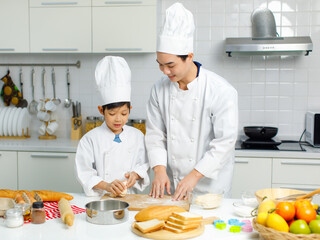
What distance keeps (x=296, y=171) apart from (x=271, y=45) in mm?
948

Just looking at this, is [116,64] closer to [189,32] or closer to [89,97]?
[189,32]

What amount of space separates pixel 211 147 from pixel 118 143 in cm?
49

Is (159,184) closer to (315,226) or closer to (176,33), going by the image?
(176,33)

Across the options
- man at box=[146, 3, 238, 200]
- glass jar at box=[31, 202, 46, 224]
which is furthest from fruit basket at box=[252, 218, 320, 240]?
glass jar at box=[31, 202, 46, 224]

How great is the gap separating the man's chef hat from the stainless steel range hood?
125 cm

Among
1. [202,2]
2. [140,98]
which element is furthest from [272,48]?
[140,98]

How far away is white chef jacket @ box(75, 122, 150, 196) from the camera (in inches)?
80.7

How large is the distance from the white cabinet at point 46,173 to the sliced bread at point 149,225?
73.9 inches

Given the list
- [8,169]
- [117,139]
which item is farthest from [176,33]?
[8,169]

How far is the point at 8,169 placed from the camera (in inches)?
128

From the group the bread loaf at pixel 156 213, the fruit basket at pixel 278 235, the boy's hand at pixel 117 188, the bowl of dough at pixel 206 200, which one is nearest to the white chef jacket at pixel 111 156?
the boy's hand at pixel 117 188

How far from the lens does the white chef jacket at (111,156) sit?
205 cm

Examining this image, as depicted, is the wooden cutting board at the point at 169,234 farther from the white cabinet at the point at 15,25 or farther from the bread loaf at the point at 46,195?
the white cabinet at the point at 15,25

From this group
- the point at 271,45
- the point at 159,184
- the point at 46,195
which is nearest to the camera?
the point at 46,195
